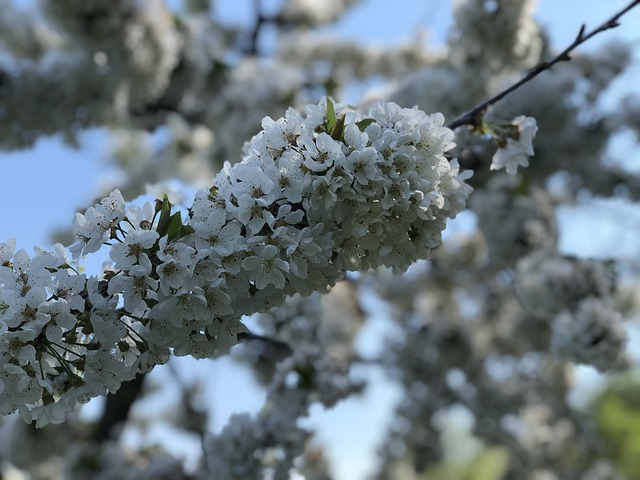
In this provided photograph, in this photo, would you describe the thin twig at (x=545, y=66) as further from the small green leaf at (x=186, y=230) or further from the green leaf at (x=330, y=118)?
the small green leaf at (x=186, y=230)

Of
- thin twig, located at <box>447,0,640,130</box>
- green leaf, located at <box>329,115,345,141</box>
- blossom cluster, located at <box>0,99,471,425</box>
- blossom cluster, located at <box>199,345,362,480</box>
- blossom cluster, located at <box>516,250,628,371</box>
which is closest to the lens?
blossom cluster, located at <box>0,99,471,425</box>

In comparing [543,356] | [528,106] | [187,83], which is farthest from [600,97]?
[187,83]

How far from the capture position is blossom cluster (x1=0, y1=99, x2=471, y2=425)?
3.91 feet

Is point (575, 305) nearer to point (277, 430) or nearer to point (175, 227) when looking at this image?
point (277, 430)

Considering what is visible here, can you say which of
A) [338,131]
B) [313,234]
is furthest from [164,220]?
[338,131]

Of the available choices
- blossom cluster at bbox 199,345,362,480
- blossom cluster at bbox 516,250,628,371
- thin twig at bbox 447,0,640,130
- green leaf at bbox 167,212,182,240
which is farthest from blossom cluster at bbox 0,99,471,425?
blossom cluster at bbox 516,250,628,371

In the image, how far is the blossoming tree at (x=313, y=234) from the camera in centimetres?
123

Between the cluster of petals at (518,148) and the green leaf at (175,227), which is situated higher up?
the cluster of petals at (518,148)

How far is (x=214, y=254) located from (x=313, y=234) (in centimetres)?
21

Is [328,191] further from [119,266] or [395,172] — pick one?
[119,266]

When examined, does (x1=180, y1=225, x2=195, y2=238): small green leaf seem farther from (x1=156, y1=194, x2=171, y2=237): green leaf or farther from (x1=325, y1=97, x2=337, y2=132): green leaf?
(x1=325, y1=97, x2=337, y2=132): green leaf

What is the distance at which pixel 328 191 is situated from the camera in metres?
1.27

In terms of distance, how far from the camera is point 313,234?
127 centimetres

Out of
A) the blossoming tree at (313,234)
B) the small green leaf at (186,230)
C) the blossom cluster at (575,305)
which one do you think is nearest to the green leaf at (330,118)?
the blossoming tree at (313,234)
